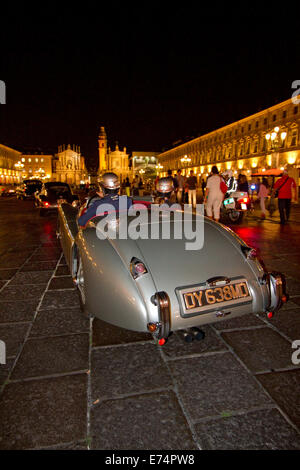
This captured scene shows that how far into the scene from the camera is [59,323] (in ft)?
9.78

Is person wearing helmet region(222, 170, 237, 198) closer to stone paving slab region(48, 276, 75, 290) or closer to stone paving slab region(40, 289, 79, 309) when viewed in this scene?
stone paving slab region(48, 276, 75, 290)

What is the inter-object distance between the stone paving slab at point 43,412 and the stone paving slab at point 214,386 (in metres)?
0.67

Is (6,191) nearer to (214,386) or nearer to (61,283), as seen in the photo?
(61,283)

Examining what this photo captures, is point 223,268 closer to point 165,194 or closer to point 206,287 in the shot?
point 206,287

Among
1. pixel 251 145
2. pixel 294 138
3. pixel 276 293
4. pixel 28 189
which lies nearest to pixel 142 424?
pixel 276 293

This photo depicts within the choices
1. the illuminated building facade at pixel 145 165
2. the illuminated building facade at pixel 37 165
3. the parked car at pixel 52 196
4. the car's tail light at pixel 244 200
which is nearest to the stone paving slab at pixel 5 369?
the parked car at pixel 52 196

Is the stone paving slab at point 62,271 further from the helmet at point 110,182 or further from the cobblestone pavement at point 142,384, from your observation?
the helmet at point 110,182

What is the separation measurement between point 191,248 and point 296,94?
44646mm

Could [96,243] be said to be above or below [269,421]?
above

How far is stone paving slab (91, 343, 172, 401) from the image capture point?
2.02 meters

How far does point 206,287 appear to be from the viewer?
232cm

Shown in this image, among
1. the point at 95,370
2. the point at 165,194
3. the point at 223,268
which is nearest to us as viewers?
the point at 95,370

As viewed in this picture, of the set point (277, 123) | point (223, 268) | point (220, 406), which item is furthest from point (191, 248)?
point (277, 123)
